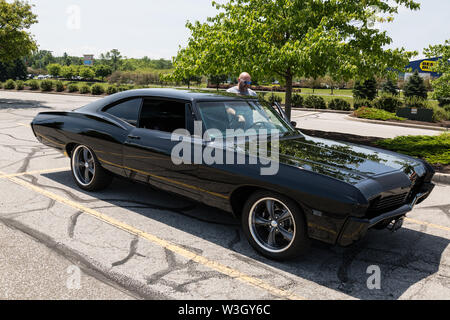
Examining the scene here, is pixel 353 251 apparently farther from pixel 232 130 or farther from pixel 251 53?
pixel 251 53

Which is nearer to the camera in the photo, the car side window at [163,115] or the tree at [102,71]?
the car side window at [163,115]

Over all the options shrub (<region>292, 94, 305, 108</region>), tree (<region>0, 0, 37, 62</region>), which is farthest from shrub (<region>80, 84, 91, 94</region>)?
shrub (<region>292, 94, 305, 108</region>)

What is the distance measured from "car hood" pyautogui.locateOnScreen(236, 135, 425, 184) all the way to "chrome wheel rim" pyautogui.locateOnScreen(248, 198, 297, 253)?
0.43 meters

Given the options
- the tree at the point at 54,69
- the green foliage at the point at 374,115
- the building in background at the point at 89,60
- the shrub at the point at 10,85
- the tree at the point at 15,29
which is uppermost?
the building in background at the point at 89,60

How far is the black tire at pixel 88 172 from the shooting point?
529 cm

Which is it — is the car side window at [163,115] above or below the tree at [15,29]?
below

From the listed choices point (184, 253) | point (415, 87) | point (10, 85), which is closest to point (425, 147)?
point (184, 253)

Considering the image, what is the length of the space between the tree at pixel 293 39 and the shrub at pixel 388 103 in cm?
1567

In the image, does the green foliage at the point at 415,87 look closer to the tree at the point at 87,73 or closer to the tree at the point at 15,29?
the tree at the point at 15,29

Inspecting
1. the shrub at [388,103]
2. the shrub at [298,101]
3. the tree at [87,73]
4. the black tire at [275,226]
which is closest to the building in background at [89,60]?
the tree at [87,73]

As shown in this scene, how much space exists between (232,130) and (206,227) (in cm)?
114

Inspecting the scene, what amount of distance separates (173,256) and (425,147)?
299 inches

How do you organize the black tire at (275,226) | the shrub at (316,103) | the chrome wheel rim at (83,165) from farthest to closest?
the shrub at (316,103) < the chrome wheel rim at (83,165) < the black tire at (275,226)
